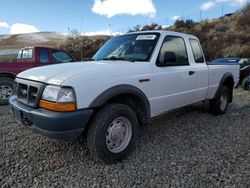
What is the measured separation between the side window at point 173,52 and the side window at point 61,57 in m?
4.84

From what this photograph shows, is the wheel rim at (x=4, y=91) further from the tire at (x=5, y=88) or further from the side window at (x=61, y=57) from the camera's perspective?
the side window at (x=61, y=57)

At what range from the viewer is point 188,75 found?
475 cm

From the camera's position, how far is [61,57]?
871cm

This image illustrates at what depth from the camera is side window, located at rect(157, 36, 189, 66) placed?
412 cm

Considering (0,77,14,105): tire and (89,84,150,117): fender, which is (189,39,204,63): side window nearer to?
(89,84,150,117): fender

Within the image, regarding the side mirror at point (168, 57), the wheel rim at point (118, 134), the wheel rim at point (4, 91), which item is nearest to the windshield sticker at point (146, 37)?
the side mirror at point (168, 57)

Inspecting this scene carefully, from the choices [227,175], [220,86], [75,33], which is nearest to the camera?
[227,175]

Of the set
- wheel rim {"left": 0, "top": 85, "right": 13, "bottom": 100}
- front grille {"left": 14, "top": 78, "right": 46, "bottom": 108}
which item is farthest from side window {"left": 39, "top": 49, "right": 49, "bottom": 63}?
front grille {"left": 14, "top": 78, "right": 46, "bottom": 108}

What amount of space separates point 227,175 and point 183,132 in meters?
1.70

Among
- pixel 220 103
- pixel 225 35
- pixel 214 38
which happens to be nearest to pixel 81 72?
pixel 220 103

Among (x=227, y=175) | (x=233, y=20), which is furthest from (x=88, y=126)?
(x=233, y=20)

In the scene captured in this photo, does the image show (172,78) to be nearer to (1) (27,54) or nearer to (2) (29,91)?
(2) (29,91)

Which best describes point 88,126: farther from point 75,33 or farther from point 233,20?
point 233,20

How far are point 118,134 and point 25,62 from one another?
565 cm
